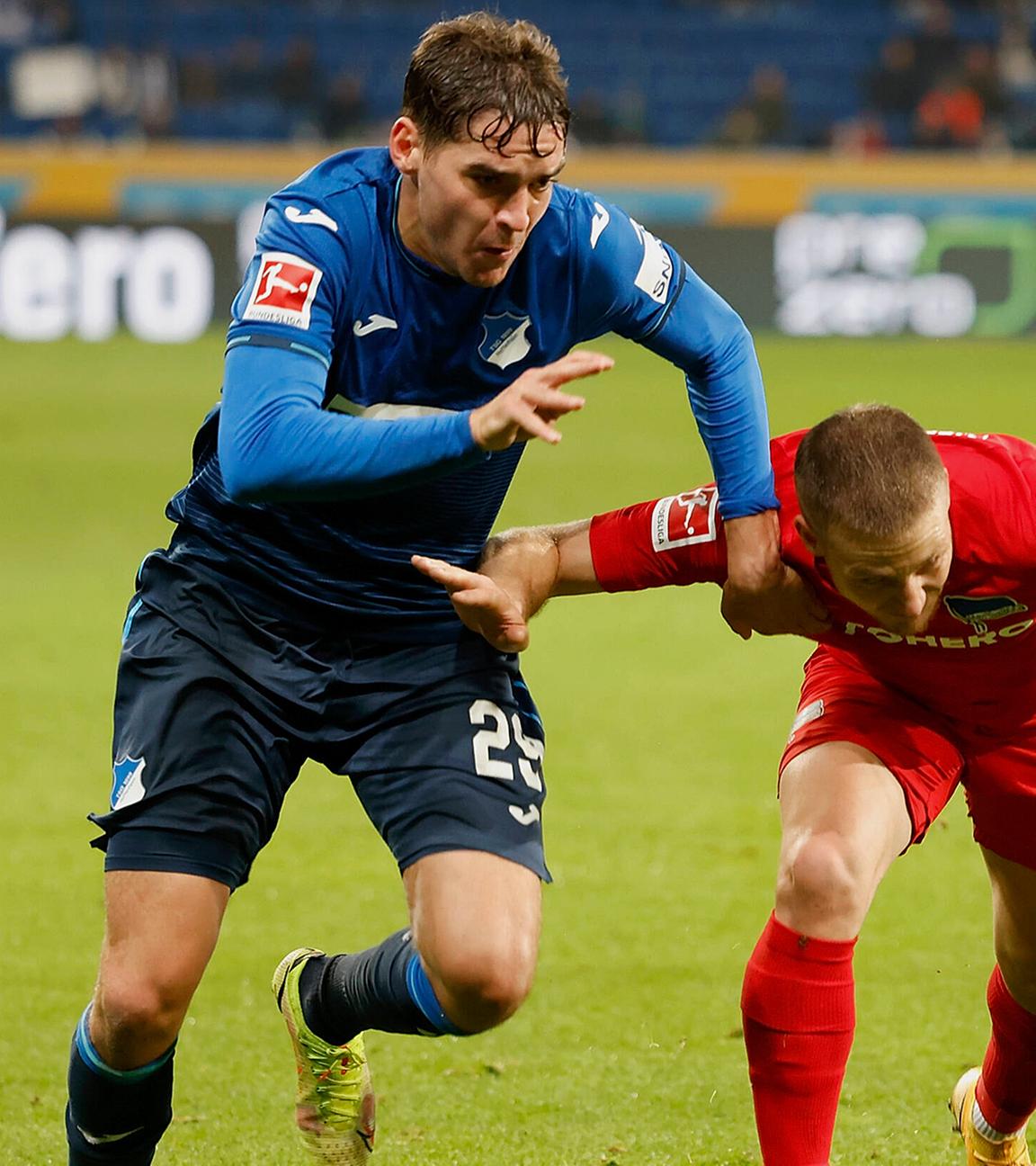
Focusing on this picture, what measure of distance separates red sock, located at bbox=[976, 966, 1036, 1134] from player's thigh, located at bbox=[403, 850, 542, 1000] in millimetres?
967

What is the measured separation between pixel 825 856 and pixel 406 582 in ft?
3.15

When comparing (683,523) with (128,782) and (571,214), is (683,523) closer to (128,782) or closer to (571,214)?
(571,214)

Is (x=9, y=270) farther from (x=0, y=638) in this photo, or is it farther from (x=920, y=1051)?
(x=920, y=1051)

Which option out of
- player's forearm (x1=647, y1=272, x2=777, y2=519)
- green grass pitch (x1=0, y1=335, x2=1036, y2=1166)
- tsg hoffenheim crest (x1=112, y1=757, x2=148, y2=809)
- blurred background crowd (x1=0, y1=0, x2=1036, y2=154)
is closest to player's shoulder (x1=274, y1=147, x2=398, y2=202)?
player's forearm (x1=647, y1=272, x2=777, y2=519)

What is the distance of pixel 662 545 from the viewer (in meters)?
3.58

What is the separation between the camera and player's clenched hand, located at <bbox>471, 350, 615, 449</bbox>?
2918 millimetres

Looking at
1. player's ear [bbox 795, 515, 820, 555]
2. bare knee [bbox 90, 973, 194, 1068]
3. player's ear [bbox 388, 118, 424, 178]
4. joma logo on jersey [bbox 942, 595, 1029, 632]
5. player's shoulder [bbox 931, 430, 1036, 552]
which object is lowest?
bare knee [bbox 90, 973, 194, 1068]

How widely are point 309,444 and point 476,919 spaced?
0.87 meters

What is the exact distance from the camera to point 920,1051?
4332 millimetres

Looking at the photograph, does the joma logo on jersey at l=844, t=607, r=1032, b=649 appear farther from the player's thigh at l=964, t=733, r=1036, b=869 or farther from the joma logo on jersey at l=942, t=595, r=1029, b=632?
the player's thigh at l=964, t=733, r=1036, b=869

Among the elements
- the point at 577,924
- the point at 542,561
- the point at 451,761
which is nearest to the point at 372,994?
the point at 451,761

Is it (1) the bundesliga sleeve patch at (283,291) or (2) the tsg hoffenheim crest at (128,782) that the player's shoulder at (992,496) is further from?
(2) the tsg hoffenheim crest at (128,782)

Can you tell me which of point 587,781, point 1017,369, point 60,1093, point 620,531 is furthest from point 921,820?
point 1017,369

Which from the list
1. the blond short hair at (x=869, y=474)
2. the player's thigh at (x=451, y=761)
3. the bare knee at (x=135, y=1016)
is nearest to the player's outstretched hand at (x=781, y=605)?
the blond short hair at (x=869, y=474)
